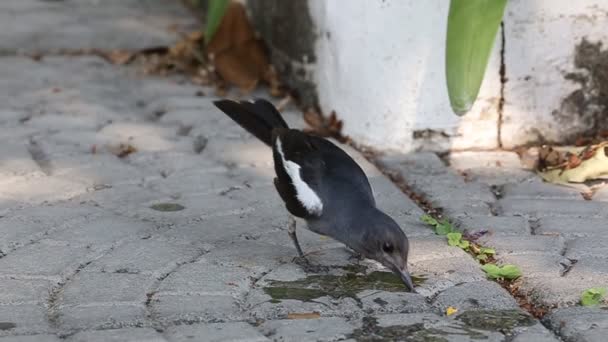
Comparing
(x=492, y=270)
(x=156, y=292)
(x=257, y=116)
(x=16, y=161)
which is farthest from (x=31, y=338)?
(x=16, y=161)

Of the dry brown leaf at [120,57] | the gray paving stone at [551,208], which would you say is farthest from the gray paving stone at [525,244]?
the dry brown leaf at [120,57]

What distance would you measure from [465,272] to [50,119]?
2467 mm

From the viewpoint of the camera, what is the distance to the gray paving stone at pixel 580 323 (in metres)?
3.27

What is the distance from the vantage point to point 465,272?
377 centimetres

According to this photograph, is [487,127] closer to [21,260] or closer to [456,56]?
[456,56]

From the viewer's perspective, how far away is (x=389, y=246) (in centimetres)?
355

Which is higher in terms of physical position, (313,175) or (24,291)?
(313,175)

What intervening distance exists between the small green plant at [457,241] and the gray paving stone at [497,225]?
0.12 m

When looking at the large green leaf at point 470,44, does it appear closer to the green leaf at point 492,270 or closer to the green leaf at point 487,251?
the green leaf at point 487,251

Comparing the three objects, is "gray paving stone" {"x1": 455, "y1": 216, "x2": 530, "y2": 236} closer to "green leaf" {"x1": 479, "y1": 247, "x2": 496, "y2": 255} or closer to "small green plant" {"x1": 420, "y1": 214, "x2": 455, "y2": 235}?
"small green plant" {"x1": 420, "y1": 214, "x2": 455, "y2": 235}

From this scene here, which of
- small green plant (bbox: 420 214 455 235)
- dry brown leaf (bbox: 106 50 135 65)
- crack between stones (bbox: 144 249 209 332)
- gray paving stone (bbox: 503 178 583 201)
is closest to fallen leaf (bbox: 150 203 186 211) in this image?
crack between stones (bbox: 144 249 209 332)

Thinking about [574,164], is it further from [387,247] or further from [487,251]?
[387,247]

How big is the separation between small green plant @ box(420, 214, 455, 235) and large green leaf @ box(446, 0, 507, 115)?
41 cm

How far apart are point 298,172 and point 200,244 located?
1.47 ft
